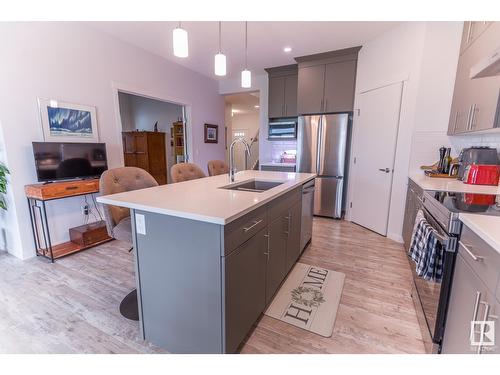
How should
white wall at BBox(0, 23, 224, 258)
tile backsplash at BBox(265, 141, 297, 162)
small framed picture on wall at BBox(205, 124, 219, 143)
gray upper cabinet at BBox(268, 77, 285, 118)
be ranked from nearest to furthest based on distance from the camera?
1. white wall at BBox(0, 23, 224, 258)
2. gray upper cabinet at BBox(268, 77, 285, 118)
3. tile backsplash at BBox(265, 141, 297, 162)
4. small framed picture on wall at BBox(205, 124, 219, 143)

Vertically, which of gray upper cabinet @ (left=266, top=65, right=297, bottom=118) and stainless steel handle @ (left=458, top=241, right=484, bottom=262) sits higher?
gray upper cabinet @ (left=266, top=65, right=297, bottom=118)

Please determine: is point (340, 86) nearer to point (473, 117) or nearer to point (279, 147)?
point (279, 147)

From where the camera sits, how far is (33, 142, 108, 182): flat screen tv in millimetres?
2508

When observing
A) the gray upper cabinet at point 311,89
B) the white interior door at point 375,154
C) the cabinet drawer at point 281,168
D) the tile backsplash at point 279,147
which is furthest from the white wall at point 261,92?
the white interior door at point 375,154

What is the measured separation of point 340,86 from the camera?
3805 millimetres

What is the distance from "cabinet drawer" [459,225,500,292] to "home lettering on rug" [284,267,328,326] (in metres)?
1.08

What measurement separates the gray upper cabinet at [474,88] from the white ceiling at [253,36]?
1.04 meters

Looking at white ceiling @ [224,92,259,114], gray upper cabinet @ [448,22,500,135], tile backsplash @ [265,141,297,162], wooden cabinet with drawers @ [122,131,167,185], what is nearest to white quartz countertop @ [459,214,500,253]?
gray upper cabinet @ [448,22,500,135]

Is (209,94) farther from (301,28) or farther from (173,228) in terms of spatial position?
(173,228)

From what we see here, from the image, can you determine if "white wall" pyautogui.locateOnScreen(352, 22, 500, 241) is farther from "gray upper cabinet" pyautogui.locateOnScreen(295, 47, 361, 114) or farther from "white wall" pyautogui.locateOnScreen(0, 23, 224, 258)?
"white wall" pyautogui.locateOnScreen(0, 23, 224, 258)

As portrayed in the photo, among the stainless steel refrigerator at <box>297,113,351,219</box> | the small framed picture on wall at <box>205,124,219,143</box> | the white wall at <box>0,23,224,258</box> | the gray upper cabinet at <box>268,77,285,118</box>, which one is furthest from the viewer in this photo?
the small framed picture on wall at <box>205,124,219,143</box>

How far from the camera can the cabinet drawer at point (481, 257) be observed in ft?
2.81

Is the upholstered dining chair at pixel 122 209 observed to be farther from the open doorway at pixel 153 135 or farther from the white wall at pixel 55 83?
the open doorway at pixel 153 135
